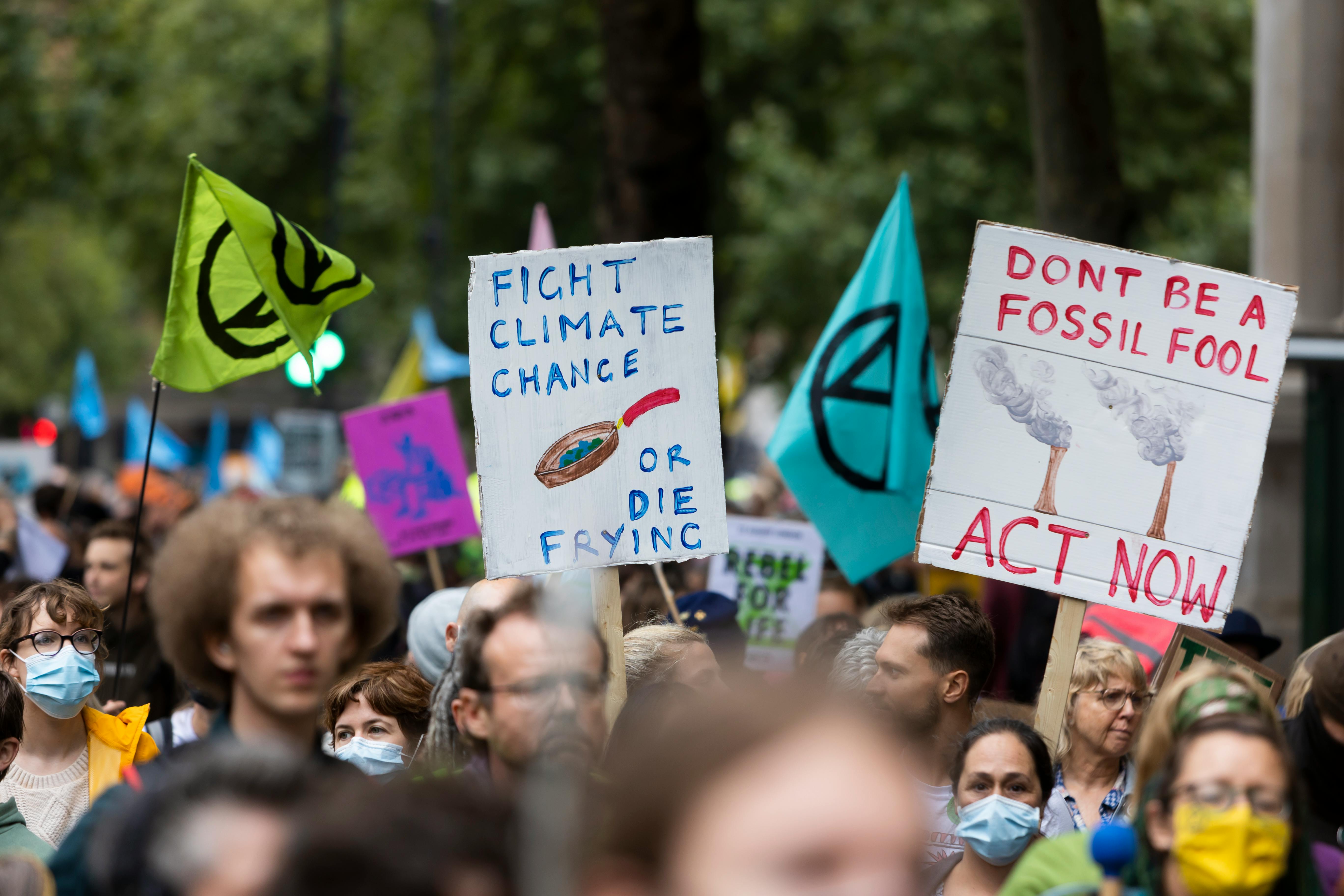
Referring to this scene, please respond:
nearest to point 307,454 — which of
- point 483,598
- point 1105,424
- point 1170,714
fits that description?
point 1105,424

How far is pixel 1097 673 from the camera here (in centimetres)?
440

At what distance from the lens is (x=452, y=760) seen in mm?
3143

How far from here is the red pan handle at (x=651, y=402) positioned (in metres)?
4.52

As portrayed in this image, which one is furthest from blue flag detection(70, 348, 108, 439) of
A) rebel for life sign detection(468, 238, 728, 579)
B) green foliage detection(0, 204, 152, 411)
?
green foliage detection(0, 204, 152, 411)

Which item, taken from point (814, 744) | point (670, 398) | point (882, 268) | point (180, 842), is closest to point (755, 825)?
point (814, 744)

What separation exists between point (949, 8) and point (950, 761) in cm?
1493

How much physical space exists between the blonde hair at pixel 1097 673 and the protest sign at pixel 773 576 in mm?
2714

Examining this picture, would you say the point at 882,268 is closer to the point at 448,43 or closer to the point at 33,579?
the point at 33,579

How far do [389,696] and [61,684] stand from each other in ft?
2.68

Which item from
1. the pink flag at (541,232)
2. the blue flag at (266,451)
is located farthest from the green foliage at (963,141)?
the pink flag at (541,232)

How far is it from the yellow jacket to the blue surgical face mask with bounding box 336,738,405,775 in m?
0.48

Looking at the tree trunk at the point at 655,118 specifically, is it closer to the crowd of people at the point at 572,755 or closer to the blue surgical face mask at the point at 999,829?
the crowd of people at the point at 572,755

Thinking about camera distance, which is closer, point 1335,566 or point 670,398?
point 670,398

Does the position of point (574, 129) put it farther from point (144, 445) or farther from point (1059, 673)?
point (1059, 673)
